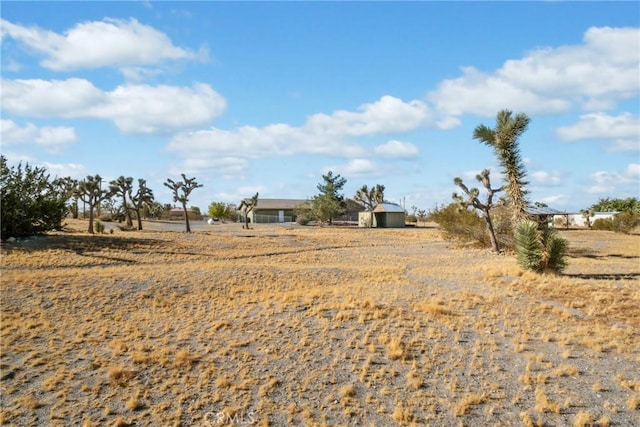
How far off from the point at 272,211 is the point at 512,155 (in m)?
61.7

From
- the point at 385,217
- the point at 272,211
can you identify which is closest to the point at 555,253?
the point at 385,217

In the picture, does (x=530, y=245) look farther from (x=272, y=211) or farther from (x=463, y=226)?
(x=272, y=211)

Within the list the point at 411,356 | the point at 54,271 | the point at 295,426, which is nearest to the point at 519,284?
the point at 411,356

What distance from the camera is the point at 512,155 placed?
70.1 feet

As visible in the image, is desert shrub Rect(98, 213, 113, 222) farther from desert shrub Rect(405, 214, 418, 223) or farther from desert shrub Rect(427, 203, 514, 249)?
desert shrub Rect(405, 214, 418, 223)

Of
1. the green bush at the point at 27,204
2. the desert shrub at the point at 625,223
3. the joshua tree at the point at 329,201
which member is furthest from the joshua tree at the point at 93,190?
the desert shrub at the point at 625,223

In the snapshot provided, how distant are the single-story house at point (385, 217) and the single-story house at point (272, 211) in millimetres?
17092

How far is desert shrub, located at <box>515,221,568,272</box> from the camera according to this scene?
18.8 m

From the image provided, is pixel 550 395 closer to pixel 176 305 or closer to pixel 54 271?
pixel 176 305

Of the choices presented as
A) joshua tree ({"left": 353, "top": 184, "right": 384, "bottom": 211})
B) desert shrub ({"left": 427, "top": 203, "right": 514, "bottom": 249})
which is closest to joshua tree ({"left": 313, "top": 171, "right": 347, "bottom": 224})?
joshua tree ({"left": 353, "top": 184, "right": 384, "bottom": 211})

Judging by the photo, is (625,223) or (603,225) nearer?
(625,223)

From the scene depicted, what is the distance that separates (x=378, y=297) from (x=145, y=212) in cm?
6392

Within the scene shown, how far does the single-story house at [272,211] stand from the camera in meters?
77.2

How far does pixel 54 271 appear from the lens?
63.1ft
